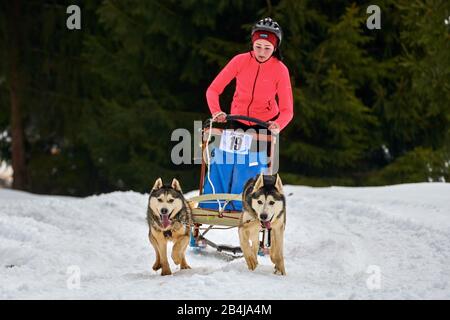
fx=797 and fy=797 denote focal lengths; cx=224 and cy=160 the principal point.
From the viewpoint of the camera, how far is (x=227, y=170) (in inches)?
293

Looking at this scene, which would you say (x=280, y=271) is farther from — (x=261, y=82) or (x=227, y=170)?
(x=261, y=82)

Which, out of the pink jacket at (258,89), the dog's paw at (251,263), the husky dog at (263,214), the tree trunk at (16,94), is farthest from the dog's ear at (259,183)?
the tree trunk at (16,94)

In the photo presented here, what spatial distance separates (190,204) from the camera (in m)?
6.85

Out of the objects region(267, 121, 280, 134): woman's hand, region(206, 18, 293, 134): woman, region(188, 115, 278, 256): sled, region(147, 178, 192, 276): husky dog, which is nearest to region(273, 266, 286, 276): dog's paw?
region(188, 115, 278, 256): sled

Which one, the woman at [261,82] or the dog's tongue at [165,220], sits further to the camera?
the woman at [261,82]

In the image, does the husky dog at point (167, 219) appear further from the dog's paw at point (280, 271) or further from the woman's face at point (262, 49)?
the woman's face at point (262, 49)

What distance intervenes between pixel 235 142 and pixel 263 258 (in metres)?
1.19

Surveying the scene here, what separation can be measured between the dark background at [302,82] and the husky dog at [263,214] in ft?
24.9

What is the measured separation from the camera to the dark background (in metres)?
14.4

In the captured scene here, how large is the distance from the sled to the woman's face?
0.62 metres

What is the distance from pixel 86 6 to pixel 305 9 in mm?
7203

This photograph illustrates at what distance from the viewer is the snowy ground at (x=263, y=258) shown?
552 cm

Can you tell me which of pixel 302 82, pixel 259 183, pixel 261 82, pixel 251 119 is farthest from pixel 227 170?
pixel 302 82

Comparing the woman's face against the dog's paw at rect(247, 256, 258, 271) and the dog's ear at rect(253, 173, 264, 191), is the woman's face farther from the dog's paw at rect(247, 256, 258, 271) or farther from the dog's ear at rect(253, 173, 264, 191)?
the dog's paw at rect(247, 256, 258, 271)
